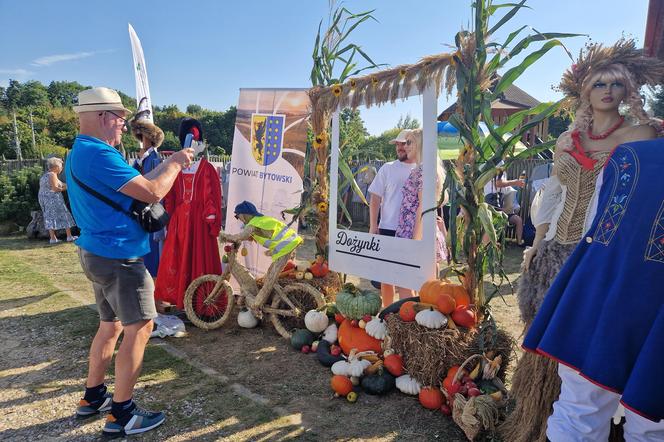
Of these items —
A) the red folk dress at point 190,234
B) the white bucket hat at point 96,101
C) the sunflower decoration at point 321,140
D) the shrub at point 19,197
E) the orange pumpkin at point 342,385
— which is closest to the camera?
the white bucket hat at point 96,101

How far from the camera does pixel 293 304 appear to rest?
14.0ft

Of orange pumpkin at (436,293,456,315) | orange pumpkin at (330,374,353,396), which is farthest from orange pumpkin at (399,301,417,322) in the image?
orange pumpkin at (330,374,353,396)

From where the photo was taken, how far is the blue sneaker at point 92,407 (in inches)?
111

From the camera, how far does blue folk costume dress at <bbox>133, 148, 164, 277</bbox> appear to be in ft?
15.6

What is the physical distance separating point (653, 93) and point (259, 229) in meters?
3.10

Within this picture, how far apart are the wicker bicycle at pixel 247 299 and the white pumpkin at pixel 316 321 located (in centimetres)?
17

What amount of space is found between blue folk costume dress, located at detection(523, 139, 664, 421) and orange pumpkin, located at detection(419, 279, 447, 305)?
145cm

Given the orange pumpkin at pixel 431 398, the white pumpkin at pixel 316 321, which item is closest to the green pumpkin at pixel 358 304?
the white pumpkin at pixel 316 321

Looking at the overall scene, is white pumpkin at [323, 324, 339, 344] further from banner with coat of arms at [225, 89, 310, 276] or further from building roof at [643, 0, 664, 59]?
building roof at [643, 0, 664, 59]

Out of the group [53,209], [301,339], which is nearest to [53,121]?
[53,209]

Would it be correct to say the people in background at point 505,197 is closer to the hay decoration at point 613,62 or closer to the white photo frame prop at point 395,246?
the white photo frame prop at point 395,246

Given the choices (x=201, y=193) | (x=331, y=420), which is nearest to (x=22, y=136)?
(x=201, y=193)

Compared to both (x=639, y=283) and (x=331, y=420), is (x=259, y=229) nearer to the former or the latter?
(x=331, y=420)

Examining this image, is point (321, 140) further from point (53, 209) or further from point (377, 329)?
point (53, 209)
